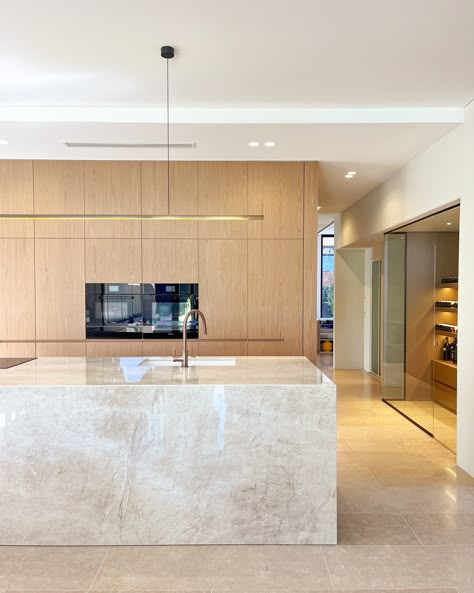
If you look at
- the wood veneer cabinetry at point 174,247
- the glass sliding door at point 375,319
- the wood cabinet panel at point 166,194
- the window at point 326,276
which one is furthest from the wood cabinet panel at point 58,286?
the window at point 326,276

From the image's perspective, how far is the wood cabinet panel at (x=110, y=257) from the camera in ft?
16.7

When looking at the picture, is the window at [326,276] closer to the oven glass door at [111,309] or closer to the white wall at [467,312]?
the oven glass door at [111,309]

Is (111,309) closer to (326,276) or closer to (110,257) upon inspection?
(110,257)

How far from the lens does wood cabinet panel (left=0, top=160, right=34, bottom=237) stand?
5047 millimetres

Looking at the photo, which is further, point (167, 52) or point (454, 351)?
point (454, 351)

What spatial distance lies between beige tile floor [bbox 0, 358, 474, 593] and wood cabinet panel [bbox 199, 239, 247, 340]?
210cm

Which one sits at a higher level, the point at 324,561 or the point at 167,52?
the point at 167,52

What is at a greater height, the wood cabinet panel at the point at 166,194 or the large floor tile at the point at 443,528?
the wood cabinet panel at the point at 166,194

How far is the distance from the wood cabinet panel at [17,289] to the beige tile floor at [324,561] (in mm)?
2724

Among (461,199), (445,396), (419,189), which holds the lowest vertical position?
(445,396)

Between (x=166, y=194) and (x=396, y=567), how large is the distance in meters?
3.83

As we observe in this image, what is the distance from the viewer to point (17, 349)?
16.6ft

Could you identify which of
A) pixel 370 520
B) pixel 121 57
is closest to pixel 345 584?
pixel 370 520

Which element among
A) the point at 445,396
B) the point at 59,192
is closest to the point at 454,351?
the point at 445,396
